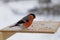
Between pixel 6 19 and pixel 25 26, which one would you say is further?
pixel 6 19

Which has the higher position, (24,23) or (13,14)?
(13,14)

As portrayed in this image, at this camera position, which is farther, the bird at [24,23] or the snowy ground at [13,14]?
the snowy ground at [13,14]

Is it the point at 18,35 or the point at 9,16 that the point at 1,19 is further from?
the point at 18,35

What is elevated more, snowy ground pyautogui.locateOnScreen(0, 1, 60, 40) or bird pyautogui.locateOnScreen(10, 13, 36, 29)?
snowy ground pyautogui.locateOnScreen(0, 1, 60, 40)

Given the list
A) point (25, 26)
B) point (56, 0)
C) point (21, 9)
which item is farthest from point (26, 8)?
point (25, 26)

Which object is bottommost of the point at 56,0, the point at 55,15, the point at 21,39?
the point at 21,39

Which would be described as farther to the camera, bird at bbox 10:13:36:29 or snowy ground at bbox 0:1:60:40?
snowy ground at bbox 0:1:60:40

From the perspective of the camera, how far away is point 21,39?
7.37 feet

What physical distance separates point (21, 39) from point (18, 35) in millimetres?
104

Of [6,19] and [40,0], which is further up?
[40,0]

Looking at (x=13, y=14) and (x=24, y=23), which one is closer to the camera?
(x=24, y=23)

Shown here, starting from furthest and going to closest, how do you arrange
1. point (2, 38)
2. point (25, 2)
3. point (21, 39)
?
1. point (25, 2)
2. point (21, 39)
3. point (2, 38)

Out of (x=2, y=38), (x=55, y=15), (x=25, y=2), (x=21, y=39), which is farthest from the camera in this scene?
(x=25, y=2)

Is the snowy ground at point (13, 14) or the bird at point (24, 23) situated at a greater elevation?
the snowy ground at point (13, 14)
